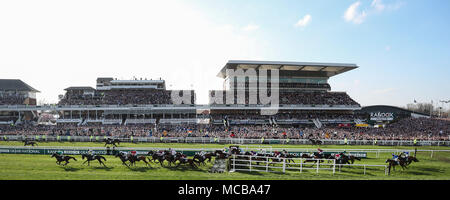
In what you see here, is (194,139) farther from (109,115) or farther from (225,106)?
(109,115)

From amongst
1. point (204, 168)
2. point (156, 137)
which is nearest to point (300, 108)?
point (156, 137)

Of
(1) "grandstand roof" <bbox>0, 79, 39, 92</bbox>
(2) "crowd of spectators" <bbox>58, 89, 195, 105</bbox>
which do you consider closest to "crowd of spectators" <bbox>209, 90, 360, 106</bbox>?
(2) "crowd of spectators" <bbox>58, 89, 195, 105</bbox>

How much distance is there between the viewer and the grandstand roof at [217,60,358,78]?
39.5 metres

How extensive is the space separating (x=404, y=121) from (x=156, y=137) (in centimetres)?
3687

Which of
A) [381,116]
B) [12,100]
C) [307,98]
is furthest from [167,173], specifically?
[12,100]

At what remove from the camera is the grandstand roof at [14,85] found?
44.6 m

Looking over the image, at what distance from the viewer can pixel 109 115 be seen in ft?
124

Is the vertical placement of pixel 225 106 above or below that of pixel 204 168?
above

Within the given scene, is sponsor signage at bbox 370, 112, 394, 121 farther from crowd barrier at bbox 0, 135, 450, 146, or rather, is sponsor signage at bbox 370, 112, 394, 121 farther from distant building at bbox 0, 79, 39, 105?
distant building at bbox 0, 79, 39, 105

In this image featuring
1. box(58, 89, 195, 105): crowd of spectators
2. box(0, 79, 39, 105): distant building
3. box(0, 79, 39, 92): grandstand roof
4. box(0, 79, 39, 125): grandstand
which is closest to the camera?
box(0, 79, 39, 125): grandstand

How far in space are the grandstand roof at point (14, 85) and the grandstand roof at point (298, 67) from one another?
A: 3660 centimetres

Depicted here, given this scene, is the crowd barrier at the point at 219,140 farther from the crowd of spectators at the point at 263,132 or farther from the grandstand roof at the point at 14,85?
the grandstand roof at the point at 14,85

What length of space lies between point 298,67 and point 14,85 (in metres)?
52.7

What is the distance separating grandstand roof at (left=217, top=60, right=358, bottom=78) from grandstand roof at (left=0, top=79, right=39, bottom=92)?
1441 inches
